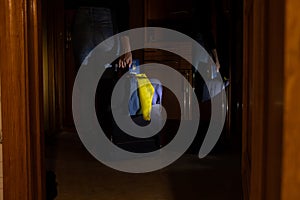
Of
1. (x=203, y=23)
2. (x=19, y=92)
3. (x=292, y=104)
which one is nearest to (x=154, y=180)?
(x=19, y=92)

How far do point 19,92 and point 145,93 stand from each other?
6.61 feet

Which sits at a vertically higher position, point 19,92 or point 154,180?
point 19,92

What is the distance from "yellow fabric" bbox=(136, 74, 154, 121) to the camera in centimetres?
344

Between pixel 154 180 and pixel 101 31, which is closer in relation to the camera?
pixel 154 180

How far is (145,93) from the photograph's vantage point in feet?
11.3

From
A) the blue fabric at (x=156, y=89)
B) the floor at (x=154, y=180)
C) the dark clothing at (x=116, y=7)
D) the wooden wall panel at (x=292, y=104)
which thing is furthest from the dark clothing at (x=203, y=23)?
the wooden wall panel at (x=292, y=104)

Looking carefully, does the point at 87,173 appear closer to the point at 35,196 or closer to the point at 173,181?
the point at 173,181

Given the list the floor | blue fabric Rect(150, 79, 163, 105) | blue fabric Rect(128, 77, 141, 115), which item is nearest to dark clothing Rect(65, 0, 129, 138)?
blue fabric Rect(128, 77, 141, 115)

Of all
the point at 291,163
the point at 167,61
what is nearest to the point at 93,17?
the point at 167,61

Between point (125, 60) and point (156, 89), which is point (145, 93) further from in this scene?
point (125, 60)

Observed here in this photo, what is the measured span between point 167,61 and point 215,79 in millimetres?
472

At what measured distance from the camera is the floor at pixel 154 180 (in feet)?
7.71

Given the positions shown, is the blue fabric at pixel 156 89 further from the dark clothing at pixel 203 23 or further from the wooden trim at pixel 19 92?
the wooden trim at pixel 19 92

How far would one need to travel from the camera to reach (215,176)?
276cm
